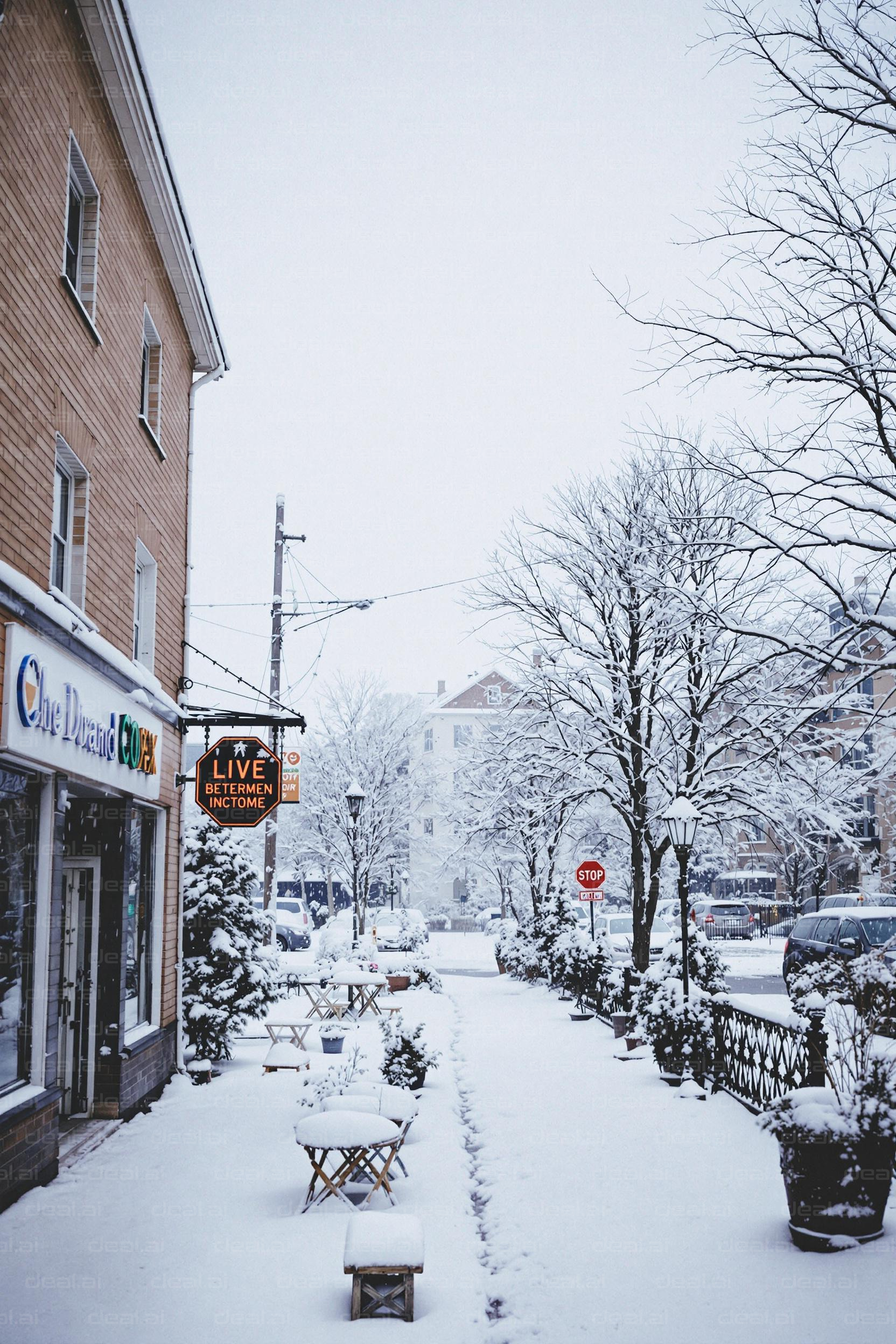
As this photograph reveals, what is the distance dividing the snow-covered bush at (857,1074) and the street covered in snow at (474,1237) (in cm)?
71

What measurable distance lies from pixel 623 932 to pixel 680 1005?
21407 mm

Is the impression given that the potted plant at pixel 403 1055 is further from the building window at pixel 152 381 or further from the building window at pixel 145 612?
the building window at pixel 152 381

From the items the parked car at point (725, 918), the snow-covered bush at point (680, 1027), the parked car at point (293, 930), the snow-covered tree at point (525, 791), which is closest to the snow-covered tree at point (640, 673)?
the snow-covered tree at point (525, 791)

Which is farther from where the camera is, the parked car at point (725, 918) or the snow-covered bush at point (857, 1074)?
the parked car at point (725, 918)

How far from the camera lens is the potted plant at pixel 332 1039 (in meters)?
14.6

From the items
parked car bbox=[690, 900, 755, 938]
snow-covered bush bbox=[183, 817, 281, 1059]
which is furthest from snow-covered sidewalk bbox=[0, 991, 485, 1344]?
parked car bbox=[690, 900, 755, 938]

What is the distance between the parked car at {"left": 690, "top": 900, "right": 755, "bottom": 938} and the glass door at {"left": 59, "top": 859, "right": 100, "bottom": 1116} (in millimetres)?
36415

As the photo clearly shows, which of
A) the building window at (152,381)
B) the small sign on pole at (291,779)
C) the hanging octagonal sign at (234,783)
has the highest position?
the building window at (152,381)

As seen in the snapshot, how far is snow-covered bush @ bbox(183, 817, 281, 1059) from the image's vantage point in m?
13.6

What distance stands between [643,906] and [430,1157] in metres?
11.4

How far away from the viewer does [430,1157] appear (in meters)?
9.23

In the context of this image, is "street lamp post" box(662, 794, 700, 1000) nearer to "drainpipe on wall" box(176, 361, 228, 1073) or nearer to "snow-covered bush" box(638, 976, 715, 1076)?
"snow-covered bush" box(638, 976, 715, 1076)

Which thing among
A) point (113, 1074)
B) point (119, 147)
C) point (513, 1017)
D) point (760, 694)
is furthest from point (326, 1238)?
point (513, 1017)

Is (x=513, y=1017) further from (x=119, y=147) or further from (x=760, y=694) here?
(x=119, y=147)
